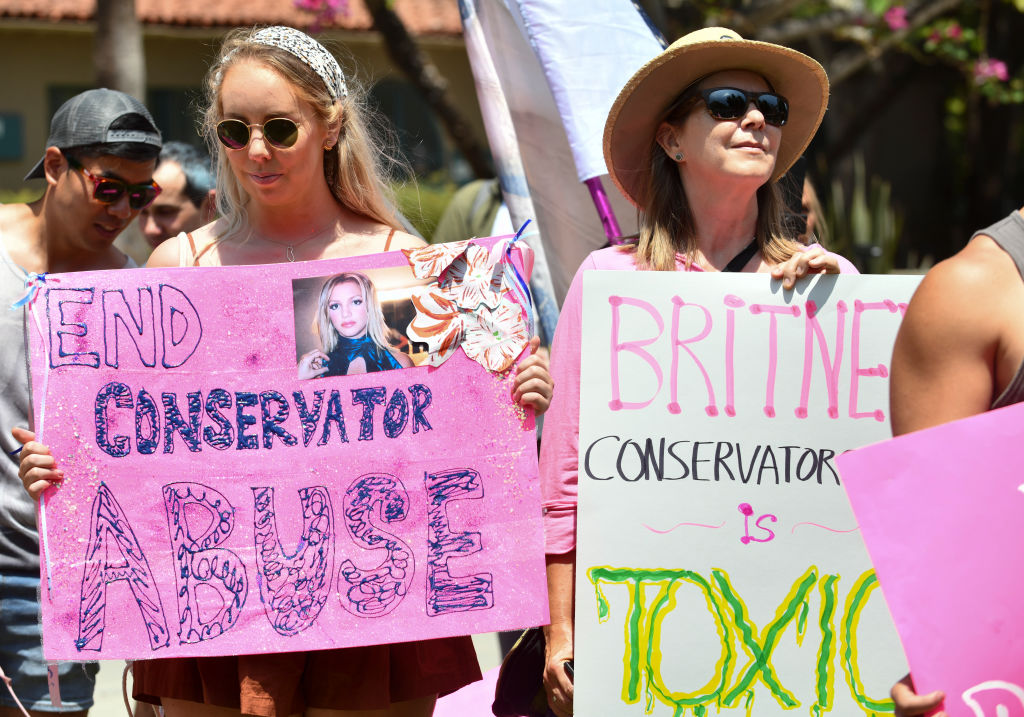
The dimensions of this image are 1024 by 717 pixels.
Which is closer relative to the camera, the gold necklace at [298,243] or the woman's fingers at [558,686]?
the woman's fingers at [558,686]

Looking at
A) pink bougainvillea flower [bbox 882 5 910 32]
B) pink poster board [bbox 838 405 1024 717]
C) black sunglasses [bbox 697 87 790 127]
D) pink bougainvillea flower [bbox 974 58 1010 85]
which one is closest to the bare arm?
pink poster board [bbox 838 405 1024 717]

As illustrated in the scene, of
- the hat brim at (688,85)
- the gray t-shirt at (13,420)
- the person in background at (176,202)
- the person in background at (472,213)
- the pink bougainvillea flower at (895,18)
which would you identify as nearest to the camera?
the hat brim at (688,85)

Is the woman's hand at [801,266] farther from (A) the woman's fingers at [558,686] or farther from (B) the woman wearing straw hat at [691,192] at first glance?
(A) the woman's fingers at [558,686]

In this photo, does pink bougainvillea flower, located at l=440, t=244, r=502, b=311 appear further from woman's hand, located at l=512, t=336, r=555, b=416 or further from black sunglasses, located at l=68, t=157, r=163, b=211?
black sunglasses, located at l=68, t=157, r=163, b=211

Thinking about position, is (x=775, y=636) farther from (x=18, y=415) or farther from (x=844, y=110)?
(x=844, y=110)

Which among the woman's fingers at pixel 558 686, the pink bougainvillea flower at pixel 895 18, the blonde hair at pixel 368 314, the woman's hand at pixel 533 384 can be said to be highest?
the pink bougainvillea flower at pixel 895 18

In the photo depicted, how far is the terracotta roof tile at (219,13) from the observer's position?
47.8ft

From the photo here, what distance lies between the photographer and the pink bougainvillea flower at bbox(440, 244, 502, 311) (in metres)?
2.31

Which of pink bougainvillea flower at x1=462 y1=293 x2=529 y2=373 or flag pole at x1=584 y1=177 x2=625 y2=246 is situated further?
flag pole at x1=584 y1=177 x2=625 y2=246

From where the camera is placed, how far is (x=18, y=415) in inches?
106

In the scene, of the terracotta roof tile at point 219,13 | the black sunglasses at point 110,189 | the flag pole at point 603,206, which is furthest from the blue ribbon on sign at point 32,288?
the terracotta roof tile at point 219,13

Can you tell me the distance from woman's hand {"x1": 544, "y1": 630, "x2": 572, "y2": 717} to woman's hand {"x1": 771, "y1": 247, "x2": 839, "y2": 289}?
Result: 801 mm

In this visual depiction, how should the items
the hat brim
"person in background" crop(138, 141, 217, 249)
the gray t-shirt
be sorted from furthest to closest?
"person in background" crop(138, 141, 217, 249)
the gray t-shirt
the hat brim

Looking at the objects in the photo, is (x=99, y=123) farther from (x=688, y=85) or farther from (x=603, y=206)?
(x=688, y=85)
